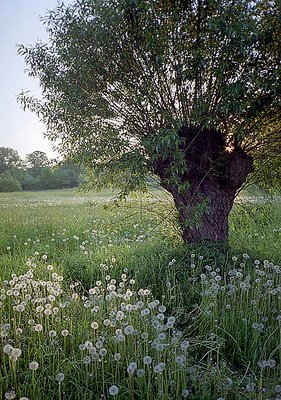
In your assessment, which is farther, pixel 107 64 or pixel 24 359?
pixel 107 64

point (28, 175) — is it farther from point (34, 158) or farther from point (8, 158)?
point (8, 158)

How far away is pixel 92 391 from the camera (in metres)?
2.31

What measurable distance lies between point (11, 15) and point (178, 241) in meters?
5.23

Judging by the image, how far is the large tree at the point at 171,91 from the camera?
4551 mm

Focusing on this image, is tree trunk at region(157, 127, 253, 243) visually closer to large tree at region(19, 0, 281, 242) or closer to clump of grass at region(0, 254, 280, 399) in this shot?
large tree at region(19, 0, 281, 242)

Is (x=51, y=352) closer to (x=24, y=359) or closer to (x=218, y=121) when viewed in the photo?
(x=24, y=359)

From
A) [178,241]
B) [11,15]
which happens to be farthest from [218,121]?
[11,15]

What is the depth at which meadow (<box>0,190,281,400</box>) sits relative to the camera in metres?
2.28

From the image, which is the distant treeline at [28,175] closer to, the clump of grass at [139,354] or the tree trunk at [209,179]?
the tree trunk at [209,179]

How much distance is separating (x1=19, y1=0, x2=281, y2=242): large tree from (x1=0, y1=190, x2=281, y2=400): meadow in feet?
3.19

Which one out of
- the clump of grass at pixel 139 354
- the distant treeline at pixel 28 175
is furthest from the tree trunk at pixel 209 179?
the distant treeline at pixel 28 175

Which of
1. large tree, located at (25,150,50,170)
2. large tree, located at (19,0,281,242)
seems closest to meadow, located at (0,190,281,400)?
large tree, located at (19,0,281,242)

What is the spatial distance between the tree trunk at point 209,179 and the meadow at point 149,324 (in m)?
0.40

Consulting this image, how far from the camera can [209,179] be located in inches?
222
